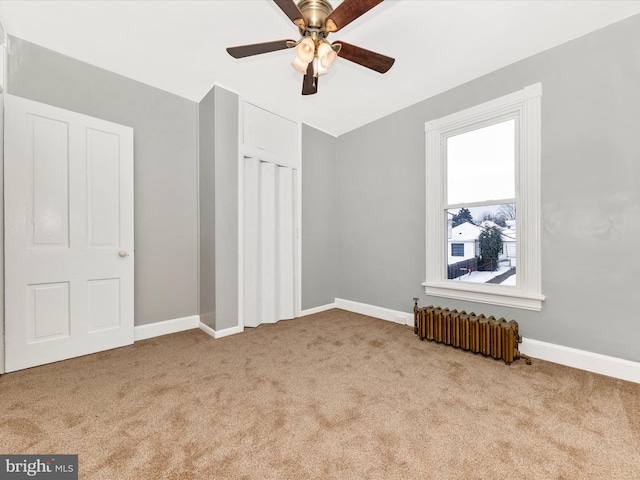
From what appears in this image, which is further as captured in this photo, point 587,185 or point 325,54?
point 587,185

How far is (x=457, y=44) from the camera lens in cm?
239

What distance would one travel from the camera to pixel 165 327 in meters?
3.11

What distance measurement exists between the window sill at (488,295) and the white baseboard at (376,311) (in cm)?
44

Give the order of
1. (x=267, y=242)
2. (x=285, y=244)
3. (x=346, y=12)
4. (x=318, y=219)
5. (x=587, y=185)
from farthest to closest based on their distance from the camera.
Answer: (x=318, y=219), (x=285, y=244), (x=267, y=242), (x=587, y=185), (x=346, y=12)

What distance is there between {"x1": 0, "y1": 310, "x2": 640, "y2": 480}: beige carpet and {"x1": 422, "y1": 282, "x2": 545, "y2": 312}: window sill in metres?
0.51

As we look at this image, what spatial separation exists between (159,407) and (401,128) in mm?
3710

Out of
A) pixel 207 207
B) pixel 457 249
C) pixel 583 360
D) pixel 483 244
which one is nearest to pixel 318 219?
pixel 207 207

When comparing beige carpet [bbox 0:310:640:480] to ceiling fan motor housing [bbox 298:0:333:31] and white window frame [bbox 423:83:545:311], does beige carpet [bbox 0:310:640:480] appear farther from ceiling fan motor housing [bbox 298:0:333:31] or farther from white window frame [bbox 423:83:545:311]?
ceiling fan motor housing [bbox 298:0:333:31]

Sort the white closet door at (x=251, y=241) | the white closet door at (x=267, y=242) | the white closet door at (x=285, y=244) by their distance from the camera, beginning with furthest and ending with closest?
the white closet door at (x=285, y=244)
the white closet door at (x=267, y=242)
the white closet door at (x=251, y=241)

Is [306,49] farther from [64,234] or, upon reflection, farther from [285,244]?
[64,234]

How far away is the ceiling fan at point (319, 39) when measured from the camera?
160cm

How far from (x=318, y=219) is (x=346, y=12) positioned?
2781 millimetres

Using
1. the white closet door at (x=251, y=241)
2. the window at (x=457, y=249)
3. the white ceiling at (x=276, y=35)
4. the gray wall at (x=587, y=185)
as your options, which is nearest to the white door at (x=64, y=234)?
the white ceiling at (x=276, y=35)

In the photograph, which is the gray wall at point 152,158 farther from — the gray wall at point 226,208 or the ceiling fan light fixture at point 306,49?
the ceiling fan light fixture at point 306,49
